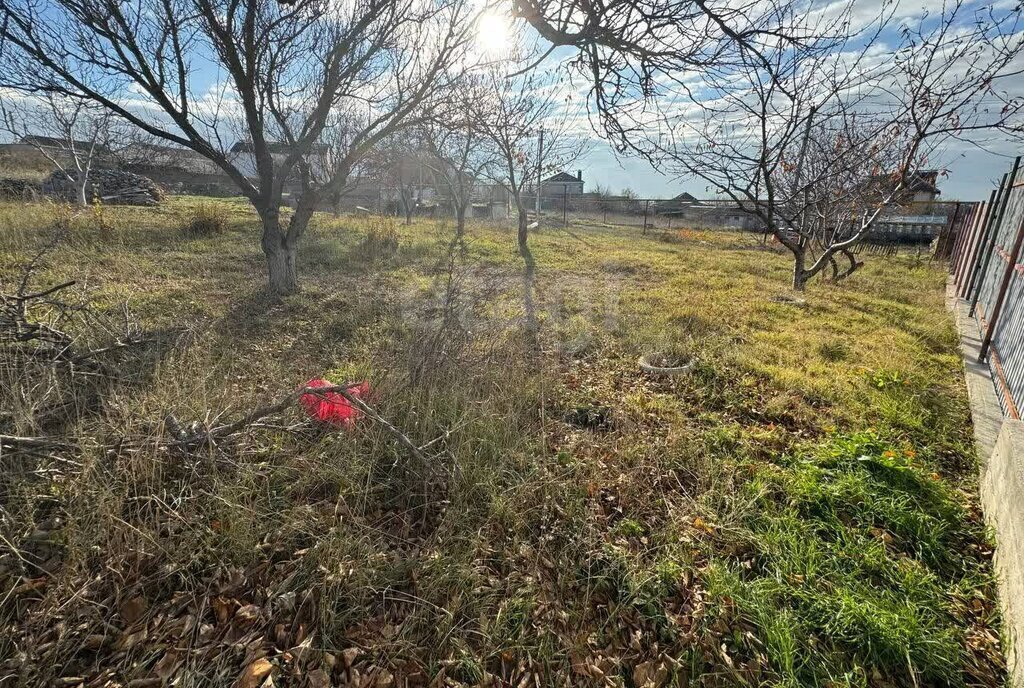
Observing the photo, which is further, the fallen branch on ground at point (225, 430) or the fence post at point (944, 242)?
the fence post at point (944, 242)

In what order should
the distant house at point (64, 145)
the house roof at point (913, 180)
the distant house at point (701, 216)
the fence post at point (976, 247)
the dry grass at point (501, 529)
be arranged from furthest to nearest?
the distant house at point (701, 216), the distant house at point (64, 145), the house roof at point (913, 180), the fence post at point (976, 247), the dry grass at point (501, 529)

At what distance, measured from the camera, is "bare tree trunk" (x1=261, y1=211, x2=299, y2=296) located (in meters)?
6.40

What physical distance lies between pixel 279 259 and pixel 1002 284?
8.40 metres

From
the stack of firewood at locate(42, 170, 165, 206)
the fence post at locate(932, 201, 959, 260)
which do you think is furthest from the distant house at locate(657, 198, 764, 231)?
the stack of firewood at locate(42, 170, 165, 206)

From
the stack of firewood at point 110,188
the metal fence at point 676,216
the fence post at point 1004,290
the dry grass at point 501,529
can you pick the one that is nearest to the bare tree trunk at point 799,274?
the fence post at point 1004,290

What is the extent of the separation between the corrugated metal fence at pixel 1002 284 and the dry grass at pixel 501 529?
0.38m

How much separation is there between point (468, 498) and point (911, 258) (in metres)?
19.0

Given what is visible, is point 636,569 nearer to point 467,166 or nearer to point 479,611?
point 479,611

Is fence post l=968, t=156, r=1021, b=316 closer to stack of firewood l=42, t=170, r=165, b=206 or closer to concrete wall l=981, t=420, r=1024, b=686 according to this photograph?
concrete wall l=981, t=420, r=1024, b=686

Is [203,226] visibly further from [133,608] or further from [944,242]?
[944,242]

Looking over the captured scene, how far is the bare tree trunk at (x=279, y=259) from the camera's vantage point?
640cm

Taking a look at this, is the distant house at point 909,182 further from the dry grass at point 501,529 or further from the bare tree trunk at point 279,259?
the bare tree trunk at point 279,259

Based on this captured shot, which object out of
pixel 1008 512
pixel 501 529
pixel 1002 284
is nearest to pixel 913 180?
pixel 1002 284

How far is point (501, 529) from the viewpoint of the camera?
2.23 metres
